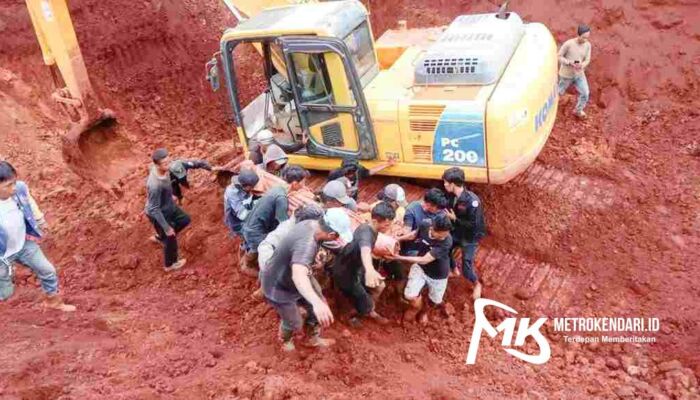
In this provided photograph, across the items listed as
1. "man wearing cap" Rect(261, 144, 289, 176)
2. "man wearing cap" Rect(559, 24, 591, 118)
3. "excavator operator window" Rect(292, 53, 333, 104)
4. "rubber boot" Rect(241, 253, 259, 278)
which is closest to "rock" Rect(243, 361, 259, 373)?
"rubber boot" Rect(241, 253, 259, 278)

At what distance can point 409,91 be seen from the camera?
6031 millimetres

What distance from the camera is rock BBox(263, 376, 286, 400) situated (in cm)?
441

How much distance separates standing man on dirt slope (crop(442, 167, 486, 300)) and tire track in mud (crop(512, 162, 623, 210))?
204cm

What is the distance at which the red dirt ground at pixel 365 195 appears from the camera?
490cm

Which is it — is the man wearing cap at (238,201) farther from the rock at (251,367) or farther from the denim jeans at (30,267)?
the denim jeans at (30,267)

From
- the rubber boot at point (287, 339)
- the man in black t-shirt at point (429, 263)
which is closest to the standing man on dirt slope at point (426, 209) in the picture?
the man in black t-shirt at point (429, 263)

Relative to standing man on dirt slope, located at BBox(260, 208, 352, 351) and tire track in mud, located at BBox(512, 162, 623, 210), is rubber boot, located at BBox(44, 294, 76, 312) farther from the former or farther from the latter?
tire track in mud, located at BBox(512, 162, 623, 210)

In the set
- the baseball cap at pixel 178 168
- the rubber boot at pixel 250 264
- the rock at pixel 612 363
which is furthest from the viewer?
the baseball cap at pixel 178 168

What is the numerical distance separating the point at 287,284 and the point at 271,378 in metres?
0.74

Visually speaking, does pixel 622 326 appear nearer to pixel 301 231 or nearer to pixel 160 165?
pixel 301 231

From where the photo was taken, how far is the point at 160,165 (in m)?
5.71

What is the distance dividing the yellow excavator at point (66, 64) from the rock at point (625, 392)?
5.99m

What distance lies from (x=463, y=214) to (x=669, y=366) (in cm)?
209

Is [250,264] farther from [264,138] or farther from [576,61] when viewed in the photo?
[576,61]
